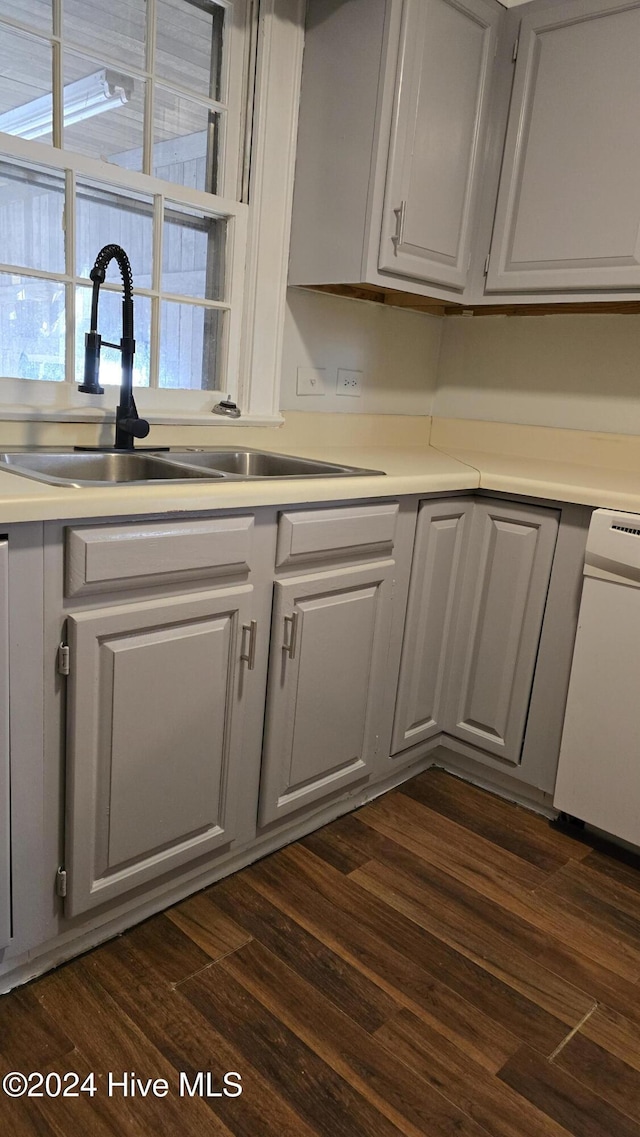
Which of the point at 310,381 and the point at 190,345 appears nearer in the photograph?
the point at 190,345

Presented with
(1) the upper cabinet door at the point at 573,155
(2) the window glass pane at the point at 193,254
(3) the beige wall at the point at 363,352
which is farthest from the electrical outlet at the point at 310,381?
(1) the upper cabinet door at the point at 573,155

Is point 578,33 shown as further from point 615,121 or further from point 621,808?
point 621,808

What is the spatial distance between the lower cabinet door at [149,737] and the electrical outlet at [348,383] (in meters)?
1.11

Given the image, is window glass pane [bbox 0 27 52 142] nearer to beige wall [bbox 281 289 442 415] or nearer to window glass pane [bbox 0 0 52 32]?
window glass pane [bbox 0 0 52 32]

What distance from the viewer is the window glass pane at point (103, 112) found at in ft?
5.78

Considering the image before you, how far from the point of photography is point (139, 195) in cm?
191

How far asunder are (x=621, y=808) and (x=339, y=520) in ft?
3.23

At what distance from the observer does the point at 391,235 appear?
2045 mm

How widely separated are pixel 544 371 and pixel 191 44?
1.39m

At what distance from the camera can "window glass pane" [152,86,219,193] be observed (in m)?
1.94

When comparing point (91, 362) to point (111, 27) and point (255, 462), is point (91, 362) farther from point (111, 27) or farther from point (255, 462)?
point (111, 27)

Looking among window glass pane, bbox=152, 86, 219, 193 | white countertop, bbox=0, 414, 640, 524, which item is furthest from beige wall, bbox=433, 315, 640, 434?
window glass pane, bbox=152, 86, 219, 193

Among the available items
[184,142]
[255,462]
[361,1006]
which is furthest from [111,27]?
[361,1006]

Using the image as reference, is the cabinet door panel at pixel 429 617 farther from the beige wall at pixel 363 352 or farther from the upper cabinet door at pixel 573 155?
the upper cabinet door at pixel 573 155
